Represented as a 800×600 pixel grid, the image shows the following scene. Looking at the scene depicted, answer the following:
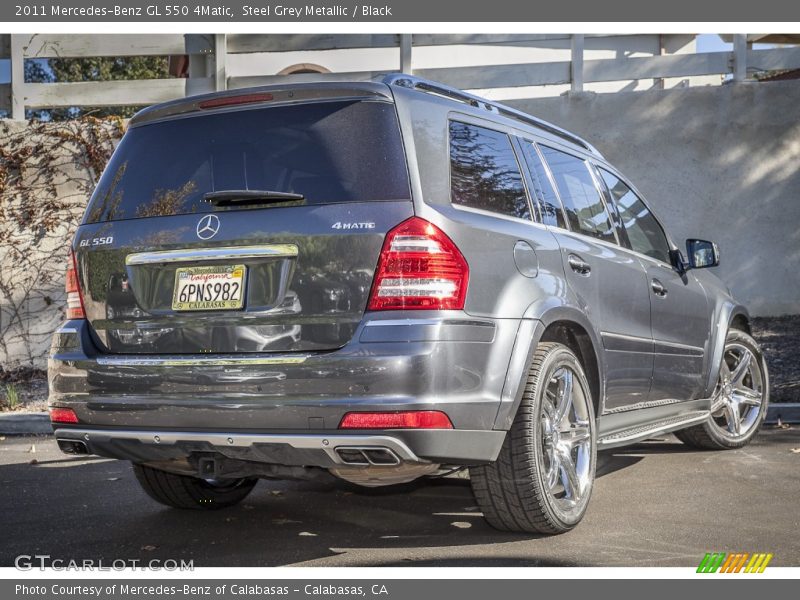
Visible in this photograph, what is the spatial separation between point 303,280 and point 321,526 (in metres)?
1.50

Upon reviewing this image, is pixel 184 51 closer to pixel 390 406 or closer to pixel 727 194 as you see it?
pixel 727 194

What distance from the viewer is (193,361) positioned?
3775 millimetres

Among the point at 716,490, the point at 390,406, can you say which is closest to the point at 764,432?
the point at 716,490

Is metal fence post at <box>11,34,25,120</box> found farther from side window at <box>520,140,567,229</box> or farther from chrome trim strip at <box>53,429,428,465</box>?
chrome trim strip at <box>53,429,428,465</box>

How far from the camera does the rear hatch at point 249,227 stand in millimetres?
3678

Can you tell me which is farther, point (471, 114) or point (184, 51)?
point (184, 51)

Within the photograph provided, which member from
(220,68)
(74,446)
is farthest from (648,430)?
(220,68)

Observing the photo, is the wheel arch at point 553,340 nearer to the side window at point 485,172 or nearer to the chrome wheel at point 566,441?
the chrome wheel at point 566,441

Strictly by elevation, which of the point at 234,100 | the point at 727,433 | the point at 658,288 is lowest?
the point at 727,433

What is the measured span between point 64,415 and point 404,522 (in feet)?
5.41

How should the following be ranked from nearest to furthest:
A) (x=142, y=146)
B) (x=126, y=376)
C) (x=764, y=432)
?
(x=126, y=376) < (x=142, y=146) < (x=764, y=432)

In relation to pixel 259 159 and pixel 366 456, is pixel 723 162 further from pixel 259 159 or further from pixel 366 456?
pixel 366 456

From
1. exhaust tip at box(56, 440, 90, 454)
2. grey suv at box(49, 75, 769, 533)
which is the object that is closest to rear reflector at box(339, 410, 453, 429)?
grey suv at box(49, 75, 769, 533)

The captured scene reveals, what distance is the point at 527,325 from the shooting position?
4.04 metres
